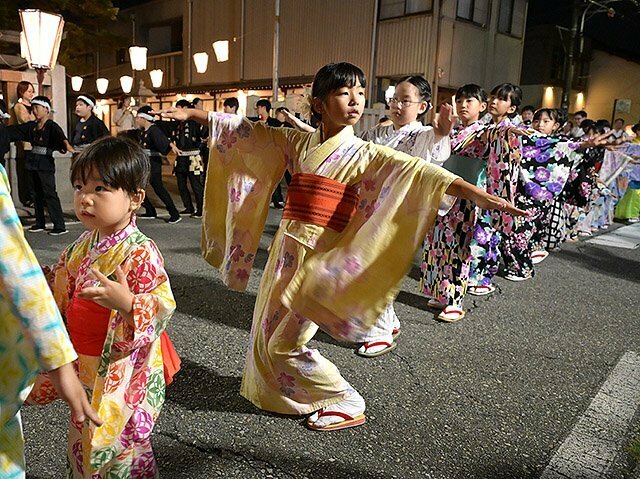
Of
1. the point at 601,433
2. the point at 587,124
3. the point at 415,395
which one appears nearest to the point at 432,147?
the point at 415,395

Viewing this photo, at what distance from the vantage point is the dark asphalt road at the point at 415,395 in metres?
2.48

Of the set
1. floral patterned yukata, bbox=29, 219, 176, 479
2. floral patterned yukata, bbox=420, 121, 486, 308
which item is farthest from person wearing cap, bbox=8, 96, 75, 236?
floral patterned yukata, bbox=29, 219, 176, 479

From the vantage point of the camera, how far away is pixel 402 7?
1645cm

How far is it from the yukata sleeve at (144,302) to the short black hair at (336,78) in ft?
4.03

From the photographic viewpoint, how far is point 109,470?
72.1 inches

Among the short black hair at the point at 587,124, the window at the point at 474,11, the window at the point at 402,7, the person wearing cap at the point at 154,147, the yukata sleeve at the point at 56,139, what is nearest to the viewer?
the yukata sleeve at the point at 56,139

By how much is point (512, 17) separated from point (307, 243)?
61.5 ft

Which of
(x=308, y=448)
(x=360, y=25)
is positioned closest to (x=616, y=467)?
(x=308, y=448)

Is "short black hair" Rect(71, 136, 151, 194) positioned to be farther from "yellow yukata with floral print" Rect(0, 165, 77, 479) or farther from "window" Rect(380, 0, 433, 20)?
"window" Rect(380, 0, 433, 20)

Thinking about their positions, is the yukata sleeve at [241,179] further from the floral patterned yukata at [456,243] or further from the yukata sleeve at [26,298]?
the floral patterned yukata at [456,243]

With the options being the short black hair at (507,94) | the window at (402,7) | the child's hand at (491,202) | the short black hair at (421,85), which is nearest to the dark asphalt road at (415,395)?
the child's hand at (491,202)

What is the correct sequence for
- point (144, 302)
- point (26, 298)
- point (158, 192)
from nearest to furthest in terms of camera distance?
point (26, 298)
point (144, 302)
point (158, 192)

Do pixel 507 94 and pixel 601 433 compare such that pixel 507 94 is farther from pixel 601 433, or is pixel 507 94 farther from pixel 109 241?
pixel 109 241

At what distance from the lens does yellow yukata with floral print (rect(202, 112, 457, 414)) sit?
2.35 metres
